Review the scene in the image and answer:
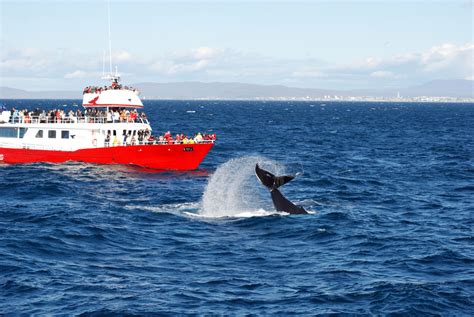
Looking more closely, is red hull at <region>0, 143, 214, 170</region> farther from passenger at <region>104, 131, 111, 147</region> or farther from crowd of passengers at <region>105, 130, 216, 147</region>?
passenger at <region>104, 131, 111, 147</region>

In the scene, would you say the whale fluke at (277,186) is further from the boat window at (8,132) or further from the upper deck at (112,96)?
the boat window at (8,132)

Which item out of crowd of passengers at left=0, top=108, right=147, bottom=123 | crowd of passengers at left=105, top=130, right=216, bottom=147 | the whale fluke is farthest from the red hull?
the whale fluke

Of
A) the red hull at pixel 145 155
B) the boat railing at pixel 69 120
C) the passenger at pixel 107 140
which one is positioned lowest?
the red hull at pixel 145 155

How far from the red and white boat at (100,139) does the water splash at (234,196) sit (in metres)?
4.03

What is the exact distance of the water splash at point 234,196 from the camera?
38.1m

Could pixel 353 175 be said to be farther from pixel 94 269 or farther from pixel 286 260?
pixel 94 269

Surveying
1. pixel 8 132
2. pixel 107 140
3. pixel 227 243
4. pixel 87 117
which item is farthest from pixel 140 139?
pixel 227 243

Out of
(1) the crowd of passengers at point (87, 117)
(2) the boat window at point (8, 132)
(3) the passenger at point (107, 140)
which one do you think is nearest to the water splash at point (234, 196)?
(1) the crowd of passengers at point (87, 117)

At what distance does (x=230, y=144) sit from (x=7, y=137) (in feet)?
108

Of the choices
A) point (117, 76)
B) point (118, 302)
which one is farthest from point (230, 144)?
point (118, 302)

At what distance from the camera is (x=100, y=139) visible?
193 ft

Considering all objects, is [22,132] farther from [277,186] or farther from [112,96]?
[277,186]

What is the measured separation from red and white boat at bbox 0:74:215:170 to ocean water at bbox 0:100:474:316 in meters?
1.35

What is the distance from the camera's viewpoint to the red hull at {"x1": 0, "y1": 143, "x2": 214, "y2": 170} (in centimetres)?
5681
